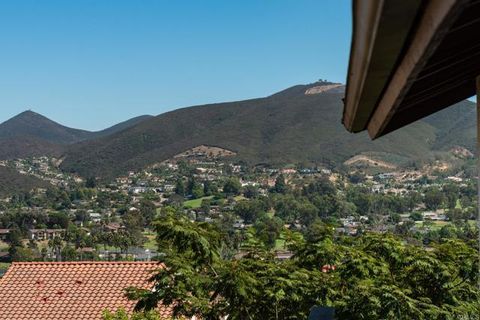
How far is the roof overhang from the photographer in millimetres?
1078

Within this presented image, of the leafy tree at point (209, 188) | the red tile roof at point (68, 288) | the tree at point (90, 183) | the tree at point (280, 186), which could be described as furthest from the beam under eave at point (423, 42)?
the tree at point (90, 183)

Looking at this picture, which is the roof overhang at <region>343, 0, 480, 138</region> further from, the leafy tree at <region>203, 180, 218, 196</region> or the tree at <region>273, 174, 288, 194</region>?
the leafy tree at <region>203, 180, 218, 196</region>

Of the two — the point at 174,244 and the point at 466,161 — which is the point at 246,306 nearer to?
the point at 174,244

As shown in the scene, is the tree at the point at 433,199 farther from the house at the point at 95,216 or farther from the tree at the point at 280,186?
the house at the point at 95,216

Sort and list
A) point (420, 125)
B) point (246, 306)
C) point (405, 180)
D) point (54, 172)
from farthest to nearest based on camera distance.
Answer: point (54, 172)
point (420, 125)
point (405, 180)
point (246, 306)

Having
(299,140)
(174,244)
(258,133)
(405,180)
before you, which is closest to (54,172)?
(258,133)

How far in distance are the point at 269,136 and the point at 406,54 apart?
513 feet

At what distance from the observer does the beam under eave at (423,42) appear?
3.34 feet

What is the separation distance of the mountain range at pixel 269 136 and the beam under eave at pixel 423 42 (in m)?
133

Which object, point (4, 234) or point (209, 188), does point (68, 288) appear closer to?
point (4, 234)

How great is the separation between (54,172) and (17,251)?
120m

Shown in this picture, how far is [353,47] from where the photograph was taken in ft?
4.66

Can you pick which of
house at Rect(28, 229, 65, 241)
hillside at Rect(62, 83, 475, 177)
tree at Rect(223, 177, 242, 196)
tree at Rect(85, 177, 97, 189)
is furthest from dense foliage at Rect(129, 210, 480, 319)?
tree at Rect(85, 177, 97, 189)

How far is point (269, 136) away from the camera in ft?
516
